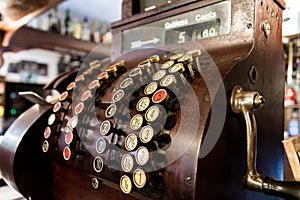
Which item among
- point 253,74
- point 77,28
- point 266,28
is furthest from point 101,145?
point 77,28

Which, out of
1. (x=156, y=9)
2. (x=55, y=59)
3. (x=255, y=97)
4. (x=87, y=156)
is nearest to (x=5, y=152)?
(x=87, y=156)

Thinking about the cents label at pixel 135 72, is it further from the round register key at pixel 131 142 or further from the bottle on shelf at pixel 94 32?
the bottle on shelf at pixel 94 32

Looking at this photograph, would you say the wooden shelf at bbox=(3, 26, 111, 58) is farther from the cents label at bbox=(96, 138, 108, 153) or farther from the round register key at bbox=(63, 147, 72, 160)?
the cents label at bbox=(96, 138, 108, 153)

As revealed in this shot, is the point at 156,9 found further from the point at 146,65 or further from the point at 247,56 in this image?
the point at 247,56

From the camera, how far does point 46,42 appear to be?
3.89m

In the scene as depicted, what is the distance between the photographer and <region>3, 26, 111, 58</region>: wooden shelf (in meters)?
3.48

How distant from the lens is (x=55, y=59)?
17.5 feet

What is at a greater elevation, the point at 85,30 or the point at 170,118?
the point at 85,30

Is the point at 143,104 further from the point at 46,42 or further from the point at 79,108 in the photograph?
the point at 46,42

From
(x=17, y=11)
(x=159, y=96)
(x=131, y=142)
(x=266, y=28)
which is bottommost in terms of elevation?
(x=131, y=142)

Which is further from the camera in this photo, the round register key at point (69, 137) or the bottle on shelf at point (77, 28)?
the bottle on shelf at point (77, 28)

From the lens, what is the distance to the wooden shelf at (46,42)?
348 centimetres

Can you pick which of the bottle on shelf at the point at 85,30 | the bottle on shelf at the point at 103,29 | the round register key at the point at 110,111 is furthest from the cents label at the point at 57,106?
the bottle on shelf at the point at 103,29

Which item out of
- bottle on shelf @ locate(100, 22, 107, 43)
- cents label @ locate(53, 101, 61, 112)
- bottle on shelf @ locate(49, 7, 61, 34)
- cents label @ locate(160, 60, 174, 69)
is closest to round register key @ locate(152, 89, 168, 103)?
cents label @ locate(160, 60, 174, 69)
